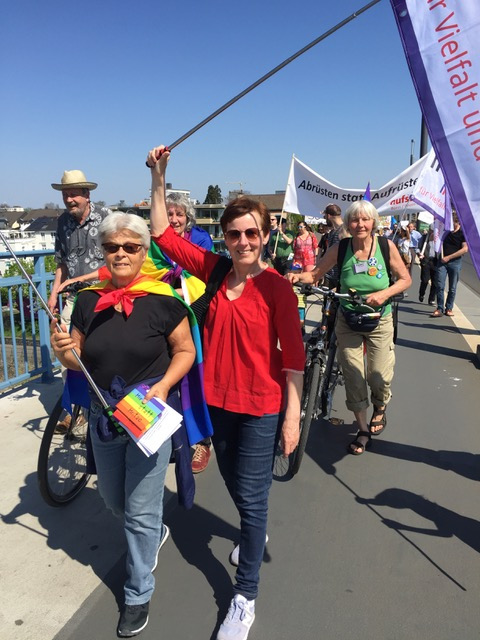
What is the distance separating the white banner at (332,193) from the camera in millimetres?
8586

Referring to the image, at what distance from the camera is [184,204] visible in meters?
3.92

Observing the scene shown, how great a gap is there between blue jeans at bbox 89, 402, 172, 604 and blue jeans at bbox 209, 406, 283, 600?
0.33m

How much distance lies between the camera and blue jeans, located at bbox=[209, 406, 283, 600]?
2246 millimetres

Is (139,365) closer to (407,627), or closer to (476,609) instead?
(407,627)

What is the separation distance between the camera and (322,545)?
9.35ft

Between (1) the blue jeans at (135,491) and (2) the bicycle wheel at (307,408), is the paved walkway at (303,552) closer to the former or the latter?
(2) the bicycle wheel at (307,408)

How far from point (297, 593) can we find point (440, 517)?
3.91 feet

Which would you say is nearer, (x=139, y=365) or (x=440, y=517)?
(x=139, y=365)

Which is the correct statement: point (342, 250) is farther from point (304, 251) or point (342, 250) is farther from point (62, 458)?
point (304, 251)

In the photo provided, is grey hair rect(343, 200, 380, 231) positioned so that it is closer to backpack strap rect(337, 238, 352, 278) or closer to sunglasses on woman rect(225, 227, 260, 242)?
backpack strap rect(337, 238, 352, 278)

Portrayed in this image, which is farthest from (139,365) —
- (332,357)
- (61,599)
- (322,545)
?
(332,357)

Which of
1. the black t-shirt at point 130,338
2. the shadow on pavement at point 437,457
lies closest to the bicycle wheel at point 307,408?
the shadow on pavement at point 437,457

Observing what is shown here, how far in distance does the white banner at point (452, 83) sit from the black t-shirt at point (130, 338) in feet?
4.50

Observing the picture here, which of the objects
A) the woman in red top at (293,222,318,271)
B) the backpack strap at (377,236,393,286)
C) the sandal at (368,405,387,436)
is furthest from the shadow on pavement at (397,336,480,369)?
the woman in red top at (293,222,318,271)
